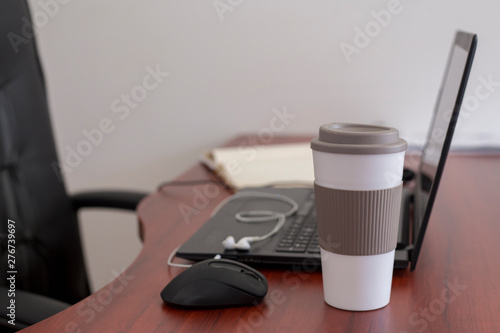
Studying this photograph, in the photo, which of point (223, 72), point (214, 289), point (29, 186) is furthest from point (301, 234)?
point (223, 72)

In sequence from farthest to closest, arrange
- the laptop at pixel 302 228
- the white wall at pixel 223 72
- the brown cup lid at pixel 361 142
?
the white wall at pixel 223 72 → the laptop at pixel 302 228 → the brown cup lid at pixel 361 142

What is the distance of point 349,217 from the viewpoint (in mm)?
612

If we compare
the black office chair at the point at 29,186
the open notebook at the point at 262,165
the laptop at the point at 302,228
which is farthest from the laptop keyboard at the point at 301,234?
the black office chair at the point at 29,186

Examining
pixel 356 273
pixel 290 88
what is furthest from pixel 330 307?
pixel 290 88

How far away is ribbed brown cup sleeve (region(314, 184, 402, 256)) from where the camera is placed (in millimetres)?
607

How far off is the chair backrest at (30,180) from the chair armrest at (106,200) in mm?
67

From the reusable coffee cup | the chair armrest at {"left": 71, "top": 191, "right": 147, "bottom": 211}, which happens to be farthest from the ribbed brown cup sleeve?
the chair armrest at {"left": 71, "top": 191, "right": 147, "bottom": 211}

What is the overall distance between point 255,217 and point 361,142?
0.41 metres

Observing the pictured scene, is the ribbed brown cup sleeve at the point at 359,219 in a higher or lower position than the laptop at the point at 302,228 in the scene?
higher

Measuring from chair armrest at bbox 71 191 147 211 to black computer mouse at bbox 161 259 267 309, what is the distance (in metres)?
0.70

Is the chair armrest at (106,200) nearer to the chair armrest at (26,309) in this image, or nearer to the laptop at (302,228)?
the laptop at (302,228)

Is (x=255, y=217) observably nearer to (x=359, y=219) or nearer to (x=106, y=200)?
(x=359, y=219)

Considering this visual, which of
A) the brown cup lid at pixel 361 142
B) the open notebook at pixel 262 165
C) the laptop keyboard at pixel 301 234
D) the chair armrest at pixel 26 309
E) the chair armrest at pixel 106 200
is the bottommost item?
the chair armrest at pixel 106 200

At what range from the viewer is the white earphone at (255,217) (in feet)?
2.62
